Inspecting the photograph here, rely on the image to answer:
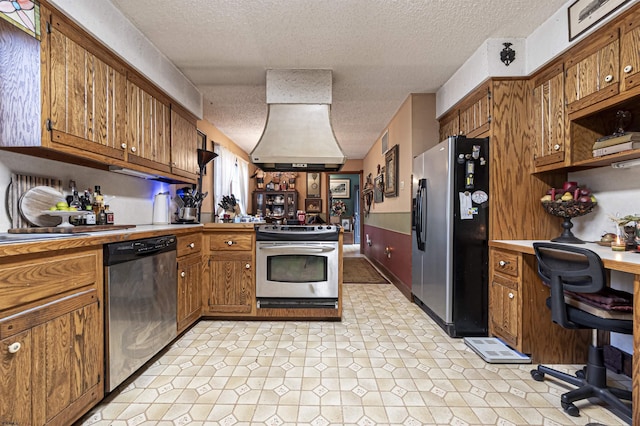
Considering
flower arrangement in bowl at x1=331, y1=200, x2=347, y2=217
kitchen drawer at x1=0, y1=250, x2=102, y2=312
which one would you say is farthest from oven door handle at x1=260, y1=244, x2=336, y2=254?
flower arrangement in bowl at x1=331, y1=200, x2=347, y2=217

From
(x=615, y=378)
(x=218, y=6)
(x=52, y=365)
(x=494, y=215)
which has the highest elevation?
(x=218, y=6)

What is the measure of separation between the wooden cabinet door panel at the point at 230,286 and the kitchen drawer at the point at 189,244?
7.3 inches

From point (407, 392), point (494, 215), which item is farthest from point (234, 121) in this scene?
point (407, 392)

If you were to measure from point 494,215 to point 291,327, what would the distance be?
202 centimetres

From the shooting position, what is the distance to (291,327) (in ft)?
8.44

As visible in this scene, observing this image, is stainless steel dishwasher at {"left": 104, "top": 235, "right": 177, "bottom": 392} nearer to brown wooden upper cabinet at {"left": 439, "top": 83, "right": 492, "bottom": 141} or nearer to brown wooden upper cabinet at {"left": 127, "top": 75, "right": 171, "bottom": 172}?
brown wooden upper cabinet at {"left": 127, "top": 75, "right": 171, "bottom": 172}

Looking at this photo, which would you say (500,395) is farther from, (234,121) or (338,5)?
(234,121)

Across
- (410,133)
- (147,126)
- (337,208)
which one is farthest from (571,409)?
(337,208)

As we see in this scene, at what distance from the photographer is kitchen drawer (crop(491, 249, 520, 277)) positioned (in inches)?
79.4

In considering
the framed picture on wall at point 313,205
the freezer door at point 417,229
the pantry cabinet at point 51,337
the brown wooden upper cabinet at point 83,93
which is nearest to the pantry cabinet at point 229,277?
the brown wooden upper cabinet at point 83,93

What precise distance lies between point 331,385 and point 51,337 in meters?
1.41

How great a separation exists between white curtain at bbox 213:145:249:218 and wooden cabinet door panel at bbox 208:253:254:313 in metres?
2.16

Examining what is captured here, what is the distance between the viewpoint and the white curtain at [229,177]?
15.1ft

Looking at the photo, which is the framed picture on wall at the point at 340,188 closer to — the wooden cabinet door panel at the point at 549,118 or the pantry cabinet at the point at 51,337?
the wooden cabinet door panel at the point at 549,118
